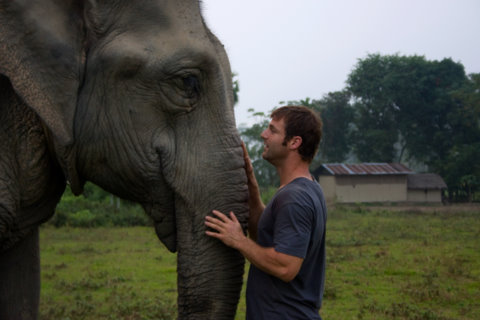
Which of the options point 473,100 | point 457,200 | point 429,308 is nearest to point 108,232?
point 429,308

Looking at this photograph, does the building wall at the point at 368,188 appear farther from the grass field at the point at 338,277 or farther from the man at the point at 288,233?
the man at the point at 288,233

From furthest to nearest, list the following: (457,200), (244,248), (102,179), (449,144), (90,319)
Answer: (449,144) → (457,200) → (90,319) → (102,179) → (244,248)

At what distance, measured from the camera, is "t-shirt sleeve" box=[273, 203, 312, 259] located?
2.04 metres

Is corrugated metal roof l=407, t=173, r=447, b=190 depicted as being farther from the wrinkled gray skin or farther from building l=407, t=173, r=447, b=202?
the wrinkled gray skin

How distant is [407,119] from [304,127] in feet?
125

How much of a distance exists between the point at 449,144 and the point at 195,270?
35.8 m

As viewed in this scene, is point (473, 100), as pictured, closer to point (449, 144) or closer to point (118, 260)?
point (449, 144)

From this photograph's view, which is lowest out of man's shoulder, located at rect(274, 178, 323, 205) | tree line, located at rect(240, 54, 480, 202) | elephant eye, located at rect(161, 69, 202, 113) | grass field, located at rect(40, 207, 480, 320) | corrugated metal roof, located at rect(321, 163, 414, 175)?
grass field, located at rect(40, 207, 480, 320)

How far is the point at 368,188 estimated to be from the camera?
1133 inches

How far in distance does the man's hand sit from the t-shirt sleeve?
0.47ft

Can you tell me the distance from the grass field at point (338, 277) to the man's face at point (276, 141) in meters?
3.22

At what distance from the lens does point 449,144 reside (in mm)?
35156

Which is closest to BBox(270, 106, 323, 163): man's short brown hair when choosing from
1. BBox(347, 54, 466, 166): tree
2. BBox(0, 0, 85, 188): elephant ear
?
BBox(0, 0, 85, 188): elephant ear

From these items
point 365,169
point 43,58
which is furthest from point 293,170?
point 365,169
